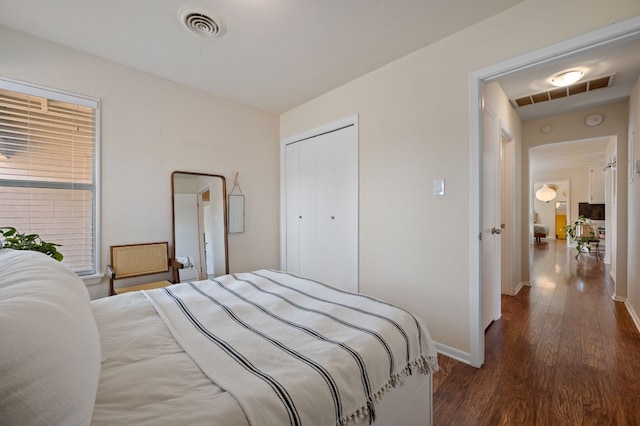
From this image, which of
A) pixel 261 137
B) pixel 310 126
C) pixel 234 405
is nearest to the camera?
pixel 234 405

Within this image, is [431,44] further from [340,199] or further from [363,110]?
[340,199]

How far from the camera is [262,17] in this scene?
1.96 metres

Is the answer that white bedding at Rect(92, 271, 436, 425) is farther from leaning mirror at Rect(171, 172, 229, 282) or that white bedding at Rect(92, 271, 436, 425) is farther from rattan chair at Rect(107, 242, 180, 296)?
leaning mirror at Rect(171, 172, 229, 282)

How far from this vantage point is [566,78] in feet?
8.63

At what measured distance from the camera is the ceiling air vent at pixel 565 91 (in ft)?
9.26

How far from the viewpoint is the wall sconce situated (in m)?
8.88

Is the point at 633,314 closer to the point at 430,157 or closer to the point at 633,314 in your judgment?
the point at 633,314

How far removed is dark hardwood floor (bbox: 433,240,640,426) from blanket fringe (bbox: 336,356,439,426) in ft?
1.73

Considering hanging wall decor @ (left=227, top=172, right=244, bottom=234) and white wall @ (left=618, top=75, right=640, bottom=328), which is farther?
hanging wall decor @ (left=227, top=172, right=244, bottom=234)

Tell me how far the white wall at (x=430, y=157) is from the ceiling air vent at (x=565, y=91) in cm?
167

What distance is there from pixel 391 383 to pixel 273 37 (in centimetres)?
243

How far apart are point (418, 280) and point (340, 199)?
47.2 inches

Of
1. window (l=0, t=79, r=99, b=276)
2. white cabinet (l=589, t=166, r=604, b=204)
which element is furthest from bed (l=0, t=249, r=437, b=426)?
white cabinet (l=589, t=166, r=604, b=204)

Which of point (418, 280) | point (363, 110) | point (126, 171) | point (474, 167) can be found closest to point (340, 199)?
point (363, 110)
